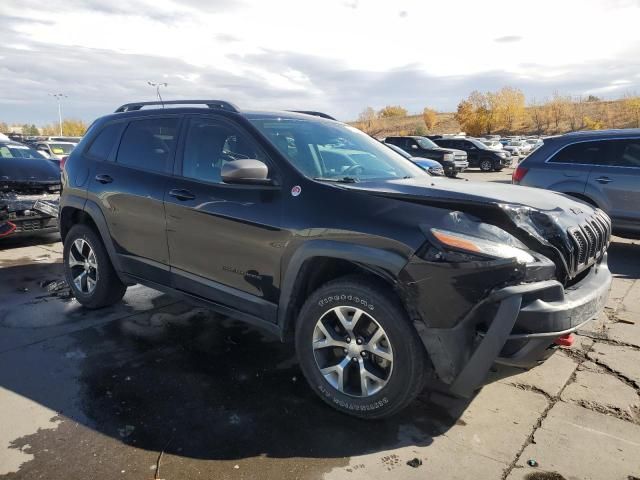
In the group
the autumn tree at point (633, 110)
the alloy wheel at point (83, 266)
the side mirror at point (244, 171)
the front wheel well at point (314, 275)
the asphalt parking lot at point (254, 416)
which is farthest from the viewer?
the autumn tree at point (633, 110)

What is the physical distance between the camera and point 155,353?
154 inches

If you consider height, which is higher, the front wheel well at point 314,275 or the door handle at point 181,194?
the door handle at point 181,194

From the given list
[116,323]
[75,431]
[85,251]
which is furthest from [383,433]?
[85,251]

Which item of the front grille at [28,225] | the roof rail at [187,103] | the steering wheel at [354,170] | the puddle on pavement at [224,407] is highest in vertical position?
the roof rail at [187,103]

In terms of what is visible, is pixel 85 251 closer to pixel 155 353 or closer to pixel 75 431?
pixel 155 353

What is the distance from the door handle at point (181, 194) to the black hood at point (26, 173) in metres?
4.79

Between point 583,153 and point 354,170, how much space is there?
5.36 metres

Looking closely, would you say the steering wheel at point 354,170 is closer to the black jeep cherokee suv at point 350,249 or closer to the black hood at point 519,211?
the black jeep cherokee suv at point 350,249

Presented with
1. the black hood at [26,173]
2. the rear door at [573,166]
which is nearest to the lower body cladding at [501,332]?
the rear door at [573,166]

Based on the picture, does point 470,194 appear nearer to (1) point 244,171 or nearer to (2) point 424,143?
(1) point 244,171

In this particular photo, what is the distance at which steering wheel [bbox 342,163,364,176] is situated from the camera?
11.9 ft

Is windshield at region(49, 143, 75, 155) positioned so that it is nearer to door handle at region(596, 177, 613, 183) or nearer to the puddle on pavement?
the puddle on pavement

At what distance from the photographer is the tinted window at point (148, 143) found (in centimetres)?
404

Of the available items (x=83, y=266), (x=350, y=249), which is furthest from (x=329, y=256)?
(x=83, y=266)
